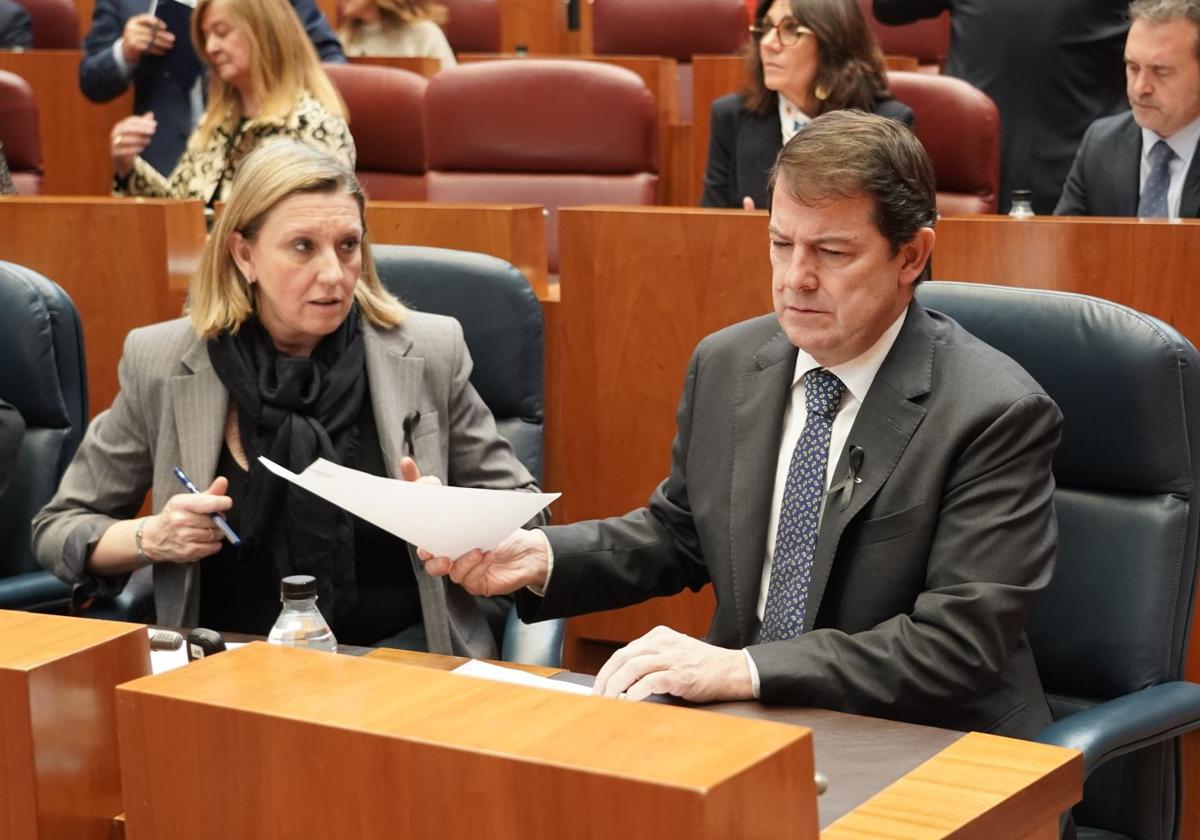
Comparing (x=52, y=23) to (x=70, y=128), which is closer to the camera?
(x=70, y=128)

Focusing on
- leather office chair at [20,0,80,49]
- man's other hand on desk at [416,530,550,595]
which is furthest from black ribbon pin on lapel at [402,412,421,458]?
leather office chair at [20,0,80,49]

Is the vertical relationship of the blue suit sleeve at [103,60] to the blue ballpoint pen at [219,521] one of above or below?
above

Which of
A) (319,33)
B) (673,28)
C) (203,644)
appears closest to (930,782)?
(203,644)

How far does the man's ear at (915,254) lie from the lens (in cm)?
180

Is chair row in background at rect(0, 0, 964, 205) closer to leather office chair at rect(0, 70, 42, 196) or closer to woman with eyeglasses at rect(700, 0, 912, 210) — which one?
leather office chair at rect(0, 70, 42, 196)

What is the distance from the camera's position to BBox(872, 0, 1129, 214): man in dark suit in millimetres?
3846

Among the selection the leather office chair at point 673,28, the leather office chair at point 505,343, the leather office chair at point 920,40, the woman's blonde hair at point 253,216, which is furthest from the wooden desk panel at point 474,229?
the leather office chair at point 920,40

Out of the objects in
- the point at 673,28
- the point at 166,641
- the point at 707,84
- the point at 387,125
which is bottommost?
the point at 166,641

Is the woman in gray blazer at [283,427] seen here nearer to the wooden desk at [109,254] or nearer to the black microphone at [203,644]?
the black microphone at [203,644]

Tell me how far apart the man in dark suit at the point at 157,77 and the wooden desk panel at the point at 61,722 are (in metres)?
3.04

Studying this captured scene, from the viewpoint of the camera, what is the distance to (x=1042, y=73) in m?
3.89

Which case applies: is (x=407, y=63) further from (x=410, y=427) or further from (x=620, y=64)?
(x=410, y=427)

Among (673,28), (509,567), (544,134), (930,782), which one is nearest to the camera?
(930,782)

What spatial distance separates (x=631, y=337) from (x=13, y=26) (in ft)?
10.8
